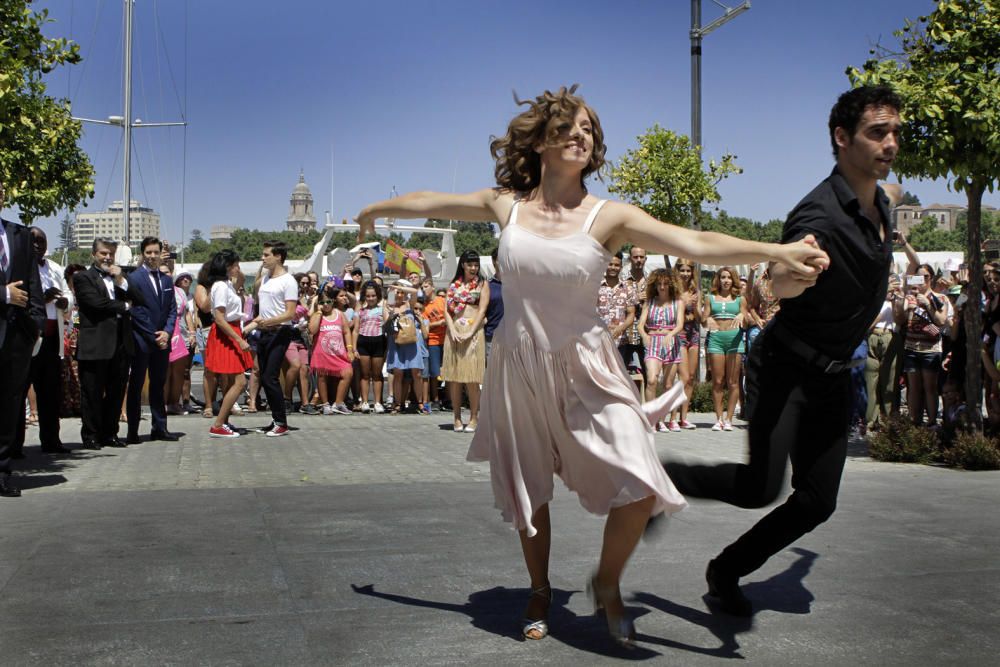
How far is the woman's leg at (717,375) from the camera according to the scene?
12.9 m

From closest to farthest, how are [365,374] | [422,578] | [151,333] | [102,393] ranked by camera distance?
[422,578] < [102,393] < [151,333] < [365,374]

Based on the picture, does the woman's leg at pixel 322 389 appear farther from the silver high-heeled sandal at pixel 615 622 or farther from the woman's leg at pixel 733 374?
the silver high-heeled sandal at pixel 615 622

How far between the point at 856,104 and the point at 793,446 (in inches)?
57.3

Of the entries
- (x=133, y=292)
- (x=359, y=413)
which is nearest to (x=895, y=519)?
(x=133, y=292)

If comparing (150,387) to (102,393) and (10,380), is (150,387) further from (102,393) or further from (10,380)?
(10,380)

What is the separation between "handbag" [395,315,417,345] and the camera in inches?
592

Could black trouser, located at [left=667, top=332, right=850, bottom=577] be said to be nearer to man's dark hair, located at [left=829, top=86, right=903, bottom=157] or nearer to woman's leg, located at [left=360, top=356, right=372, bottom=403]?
man's dark hair, located at [left=829, top=86, right=903, bottom=157]

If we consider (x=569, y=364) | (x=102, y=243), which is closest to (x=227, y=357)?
(x=102, y=243)

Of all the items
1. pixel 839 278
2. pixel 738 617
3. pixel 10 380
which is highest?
pixel 839 278

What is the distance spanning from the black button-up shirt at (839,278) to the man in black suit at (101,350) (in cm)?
796

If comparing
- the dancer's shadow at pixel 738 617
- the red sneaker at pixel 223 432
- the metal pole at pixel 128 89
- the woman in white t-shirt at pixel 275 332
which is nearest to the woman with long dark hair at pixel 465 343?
the woman in white t-shirt at pixel 275 332

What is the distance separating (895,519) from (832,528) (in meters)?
0.58

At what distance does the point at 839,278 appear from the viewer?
4254 mm

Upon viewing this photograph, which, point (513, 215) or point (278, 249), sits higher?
point (278, 249)
